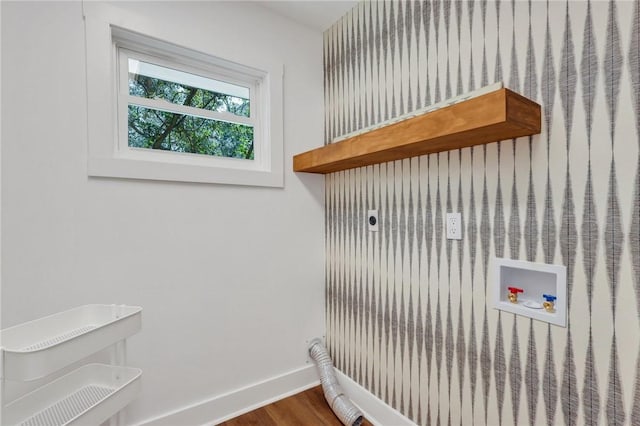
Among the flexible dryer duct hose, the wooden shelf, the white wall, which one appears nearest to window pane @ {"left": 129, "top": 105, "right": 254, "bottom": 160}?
the white wall

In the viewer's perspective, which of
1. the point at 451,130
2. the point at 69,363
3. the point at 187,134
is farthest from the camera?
the point at 187,134

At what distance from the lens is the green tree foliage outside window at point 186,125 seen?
162 centimetres

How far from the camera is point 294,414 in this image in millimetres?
1813

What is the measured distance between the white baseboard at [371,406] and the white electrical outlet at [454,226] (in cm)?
103

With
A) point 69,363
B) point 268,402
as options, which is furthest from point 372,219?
point 69,363

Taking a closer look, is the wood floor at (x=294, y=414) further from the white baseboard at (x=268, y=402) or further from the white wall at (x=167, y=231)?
the white wall at (x=167, y=231)

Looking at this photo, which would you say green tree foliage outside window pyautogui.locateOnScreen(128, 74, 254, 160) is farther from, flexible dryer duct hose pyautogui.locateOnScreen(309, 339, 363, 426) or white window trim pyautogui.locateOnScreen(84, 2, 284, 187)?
flexible dryer duct hose pyautogui.locateOnScreen(309, 339, 363, 426)

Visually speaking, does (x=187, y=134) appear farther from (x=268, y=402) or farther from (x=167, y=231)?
(x=268, y=402)

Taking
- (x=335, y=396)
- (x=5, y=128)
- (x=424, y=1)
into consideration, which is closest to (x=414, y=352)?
(x=335, y=396)

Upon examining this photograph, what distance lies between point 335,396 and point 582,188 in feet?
5.50

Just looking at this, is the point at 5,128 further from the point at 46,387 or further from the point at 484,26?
the point at 484,26

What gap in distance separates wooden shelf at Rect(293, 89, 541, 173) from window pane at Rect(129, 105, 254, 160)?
0.67m

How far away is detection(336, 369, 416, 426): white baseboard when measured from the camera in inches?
64.8

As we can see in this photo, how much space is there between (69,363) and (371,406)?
1.56 metres
